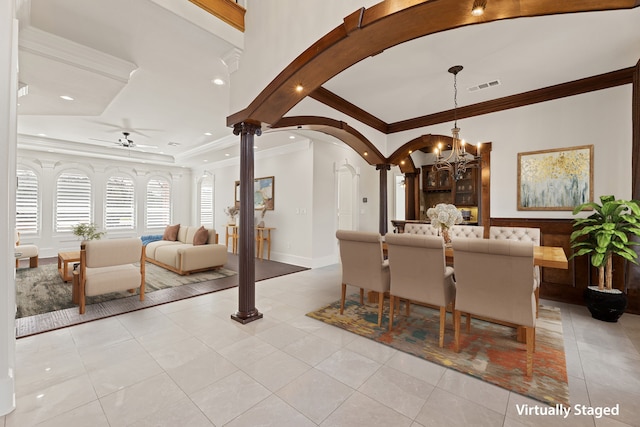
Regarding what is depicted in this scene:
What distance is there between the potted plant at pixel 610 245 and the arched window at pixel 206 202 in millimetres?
8708

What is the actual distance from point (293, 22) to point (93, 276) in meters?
3.65

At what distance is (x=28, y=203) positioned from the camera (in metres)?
6.68

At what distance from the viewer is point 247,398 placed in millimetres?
1788

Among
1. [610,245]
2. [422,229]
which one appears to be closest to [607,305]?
[610,245]

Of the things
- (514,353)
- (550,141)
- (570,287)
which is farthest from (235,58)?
(570,287)

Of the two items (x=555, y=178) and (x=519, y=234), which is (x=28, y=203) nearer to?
(x=519, y=234)

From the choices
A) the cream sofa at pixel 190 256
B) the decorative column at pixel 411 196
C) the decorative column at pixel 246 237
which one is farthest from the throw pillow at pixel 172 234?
the decorative column at pixel 411 196

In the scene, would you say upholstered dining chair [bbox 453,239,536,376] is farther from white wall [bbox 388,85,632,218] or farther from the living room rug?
the living room rug

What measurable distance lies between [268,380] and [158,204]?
28.4 feet

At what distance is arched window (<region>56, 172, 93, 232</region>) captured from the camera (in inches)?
280

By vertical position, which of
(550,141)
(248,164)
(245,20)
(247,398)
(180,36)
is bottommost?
(247,398)

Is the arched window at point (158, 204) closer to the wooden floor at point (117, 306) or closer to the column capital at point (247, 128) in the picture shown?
the wooden floor at point (117, 306)

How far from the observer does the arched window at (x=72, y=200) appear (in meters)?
7.12

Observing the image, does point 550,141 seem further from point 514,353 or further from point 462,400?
point 462,400
